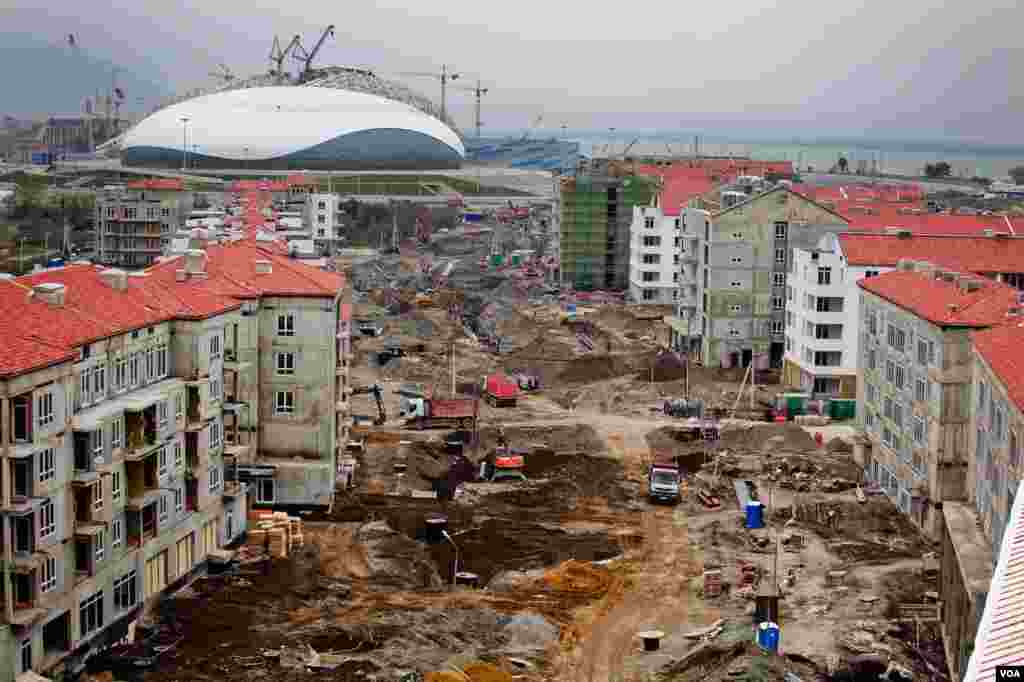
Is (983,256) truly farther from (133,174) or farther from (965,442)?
(133,174)

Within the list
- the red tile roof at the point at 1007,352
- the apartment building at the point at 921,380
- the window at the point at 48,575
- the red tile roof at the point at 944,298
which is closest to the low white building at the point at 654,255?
the apartment building at the point at 921,380

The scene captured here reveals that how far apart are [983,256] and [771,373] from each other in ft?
37.9

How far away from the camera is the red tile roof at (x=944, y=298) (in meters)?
33.0

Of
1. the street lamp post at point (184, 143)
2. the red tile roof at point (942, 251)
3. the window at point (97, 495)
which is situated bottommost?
the window at point (97, 495)

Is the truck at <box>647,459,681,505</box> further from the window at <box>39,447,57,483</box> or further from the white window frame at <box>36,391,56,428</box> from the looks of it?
the white window frame at <box>36,391,56,428</box>

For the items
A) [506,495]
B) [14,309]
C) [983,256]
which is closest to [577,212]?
[983,256]

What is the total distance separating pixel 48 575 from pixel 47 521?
0.79m

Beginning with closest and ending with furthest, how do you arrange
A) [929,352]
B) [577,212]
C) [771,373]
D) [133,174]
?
1. [929,352]
2. [771,373]
3. [577,212]
4. [133,174]

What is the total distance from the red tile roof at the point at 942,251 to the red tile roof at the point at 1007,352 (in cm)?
1526

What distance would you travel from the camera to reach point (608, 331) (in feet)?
229

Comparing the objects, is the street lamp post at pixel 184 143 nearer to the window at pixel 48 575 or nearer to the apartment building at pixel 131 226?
the apartment building at pixel 131 226

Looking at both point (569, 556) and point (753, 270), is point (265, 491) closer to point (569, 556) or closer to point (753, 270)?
point (569, 556)

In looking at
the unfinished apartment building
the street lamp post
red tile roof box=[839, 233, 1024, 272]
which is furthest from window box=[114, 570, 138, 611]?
the street lamp post

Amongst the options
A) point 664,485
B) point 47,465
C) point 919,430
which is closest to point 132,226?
point 664,485
